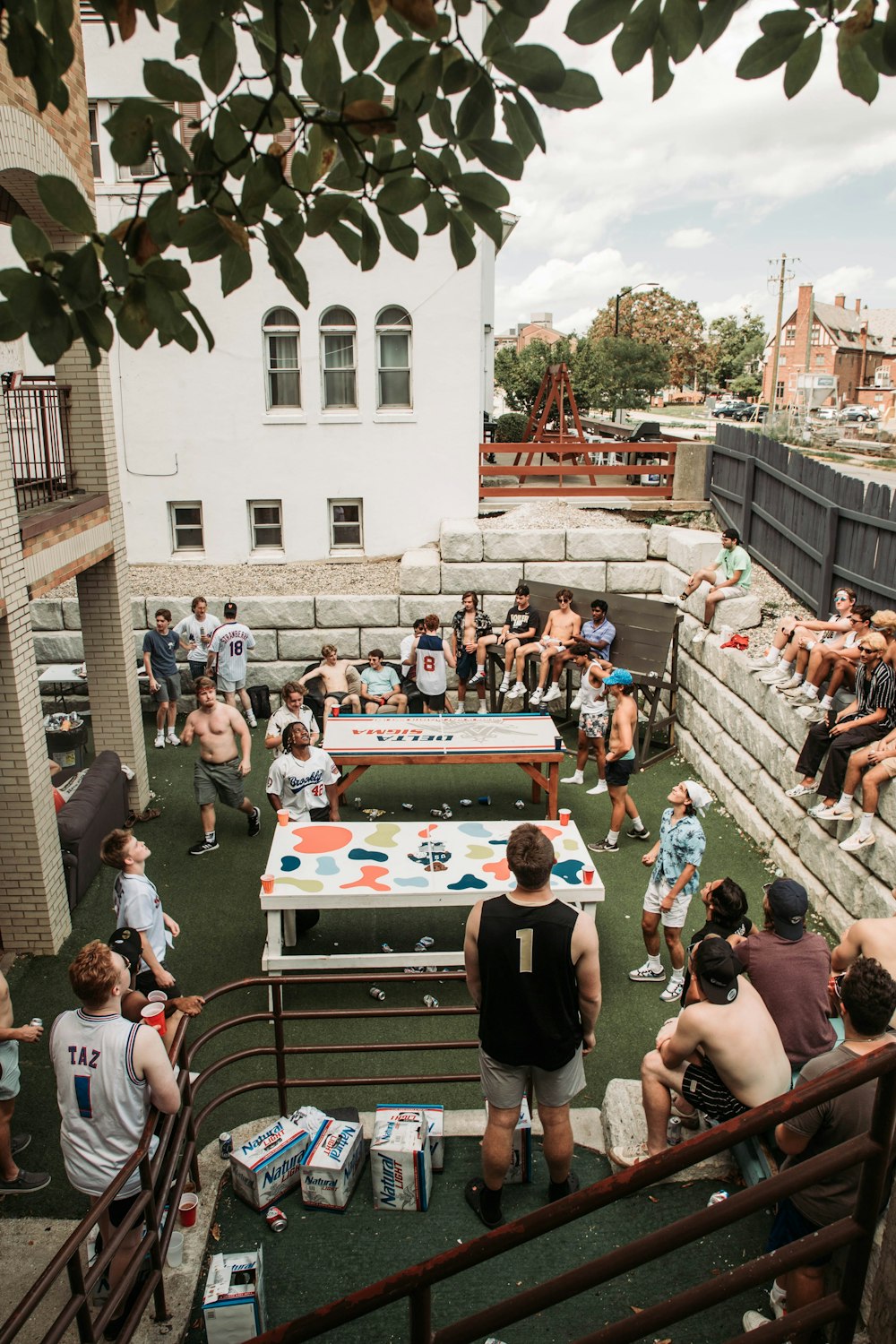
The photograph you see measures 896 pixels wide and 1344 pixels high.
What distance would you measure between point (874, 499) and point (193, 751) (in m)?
8.33

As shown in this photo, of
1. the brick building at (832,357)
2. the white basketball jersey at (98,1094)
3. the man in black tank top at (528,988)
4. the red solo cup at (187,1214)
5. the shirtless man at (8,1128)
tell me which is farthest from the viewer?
the brick building at (832,357)

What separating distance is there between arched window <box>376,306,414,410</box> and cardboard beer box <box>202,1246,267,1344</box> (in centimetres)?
1393

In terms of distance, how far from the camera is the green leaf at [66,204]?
2496 millimetres

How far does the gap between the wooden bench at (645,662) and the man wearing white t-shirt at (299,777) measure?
4.58 metres

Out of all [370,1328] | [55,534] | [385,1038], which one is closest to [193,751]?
[55,534]

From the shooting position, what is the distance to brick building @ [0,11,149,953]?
7836 millimetres

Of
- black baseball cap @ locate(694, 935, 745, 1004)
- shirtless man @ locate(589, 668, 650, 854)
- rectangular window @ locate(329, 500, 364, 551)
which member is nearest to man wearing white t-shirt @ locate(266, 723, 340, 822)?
shirtless man @ locate(589, 668, 650, 854)

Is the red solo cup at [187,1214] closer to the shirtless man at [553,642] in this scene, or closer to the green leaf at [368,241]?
the green leaf at [368,241]

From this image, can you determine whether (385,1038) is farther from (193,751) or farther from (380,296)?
(380,296)

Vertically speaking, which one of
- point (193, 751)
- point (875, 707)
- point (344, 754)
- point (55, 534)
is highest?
point (55, 534)

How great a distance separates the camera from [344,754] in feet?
31.7

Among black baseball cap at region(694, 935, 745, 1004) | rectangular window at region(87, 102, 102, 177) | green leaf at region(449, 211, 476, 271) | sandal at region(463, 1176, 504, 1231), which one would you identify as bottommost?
sandal at region(463, 1176, 504, 1231)

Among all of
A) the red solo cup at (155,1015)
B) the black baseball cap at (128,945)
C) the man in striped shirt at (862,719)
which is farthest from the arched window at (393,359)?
the red solo cup at (155,1015)

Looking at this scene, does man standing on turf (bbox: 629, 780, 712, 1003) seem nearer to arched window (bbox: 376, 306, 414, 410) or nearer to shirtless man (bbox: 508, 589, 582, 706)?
shirtless man (bbox: 508, 589, 582, 706)
